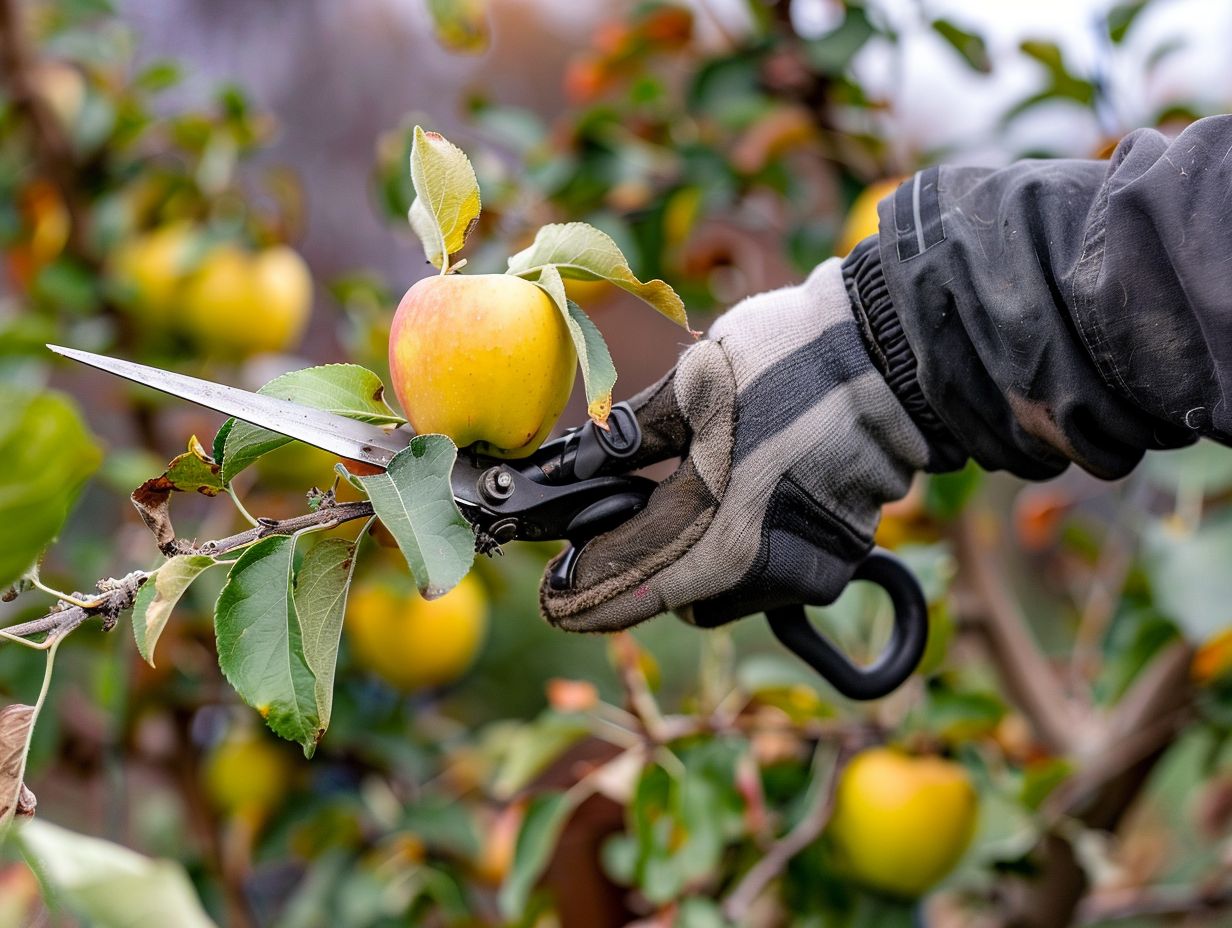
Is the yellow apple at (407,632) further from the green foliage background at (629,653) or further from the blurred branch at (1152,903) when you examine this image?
the blurred branch at (1152,903)

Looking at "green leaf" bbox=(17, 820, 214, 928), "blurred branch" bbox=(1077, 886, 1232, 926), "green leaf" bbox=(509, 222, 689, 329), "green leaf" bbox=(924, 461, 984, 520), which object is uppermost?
"green leaf" bbox=(509, 222, 689, 329)

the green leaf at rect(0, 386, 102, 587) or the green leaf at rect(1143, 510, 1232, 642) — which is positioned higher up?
the green leaf at rect(0, 386, 102, 587)

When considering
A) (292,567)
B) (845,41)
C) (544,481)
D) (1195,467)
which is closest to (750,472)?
(544,481)

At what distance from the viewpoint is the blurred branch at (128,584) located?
35 cm

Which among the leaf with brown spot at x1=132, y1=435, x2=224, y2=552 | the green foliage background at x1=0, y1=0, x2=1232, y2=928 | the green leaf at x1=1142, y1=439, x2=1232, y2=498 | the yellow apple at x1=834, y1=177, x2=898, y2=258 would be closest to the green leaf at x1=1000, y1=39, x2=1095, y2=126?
the green foliage background at x1=0, y1=0, x2=1232, y2=928

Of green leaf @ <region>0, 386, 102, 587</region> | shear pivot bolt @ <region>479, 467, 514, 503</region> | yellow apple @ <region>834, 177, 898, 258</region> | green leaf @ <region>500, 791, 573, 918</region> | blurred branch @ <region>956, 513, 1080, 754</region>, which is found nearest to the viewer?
green leaf @ <region>0, 386, 102, 587</region>

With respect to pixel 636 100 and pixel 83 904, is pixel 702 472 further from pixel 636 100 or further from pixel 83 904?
pixel 636 100

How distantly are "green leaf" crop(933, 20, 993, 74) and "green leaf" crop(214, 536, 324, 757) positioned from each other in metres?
0.73

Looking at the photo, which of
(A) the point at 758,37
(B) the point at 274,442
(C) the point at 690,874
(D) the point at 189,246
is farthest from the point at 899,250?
(D) the point at 189,246

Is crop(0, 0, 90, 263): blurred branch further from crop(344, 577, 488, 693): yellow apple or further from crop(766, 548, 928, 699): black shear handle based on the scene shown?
crop(766, 548, 928, 699): black shear handle

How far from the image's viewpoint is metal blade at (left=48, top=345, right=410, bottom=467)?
1.22 ft

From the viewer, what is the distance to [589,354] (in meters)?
0.41

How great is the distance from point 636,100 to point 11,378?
0.56 m

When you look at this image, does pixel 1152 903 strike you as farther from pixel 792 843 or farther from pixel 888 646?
pixel 888 646
